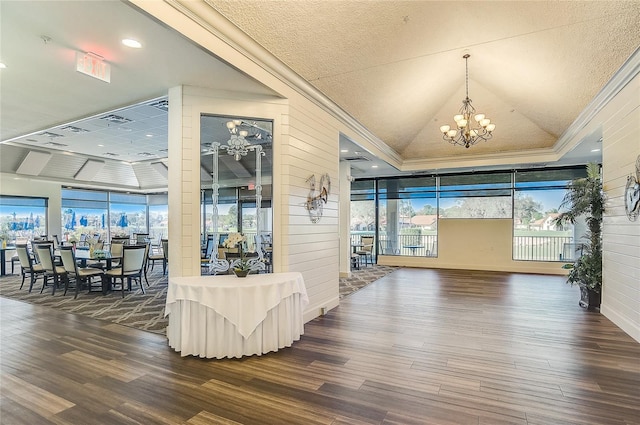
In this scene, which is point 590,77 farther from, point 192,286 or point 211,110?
point 192,286

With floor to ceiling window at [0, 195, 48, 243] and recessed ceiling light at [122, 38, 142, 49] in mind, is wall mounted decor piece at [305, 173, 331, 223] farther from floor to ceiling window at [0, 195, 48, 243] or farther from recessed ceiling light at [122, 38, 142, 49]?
floor to ceiling window at [0, 195, 48, 243]

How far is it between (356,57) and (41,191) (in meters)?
11.9

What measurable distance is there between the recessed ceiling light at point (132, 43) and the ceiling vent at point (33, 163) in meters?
8.39

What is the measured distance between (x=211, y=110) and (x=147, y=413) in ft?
10.8

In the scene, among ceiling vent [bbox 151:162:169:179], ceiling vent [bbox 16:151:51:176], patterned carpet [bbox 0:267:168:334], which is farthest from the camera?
ceiling vent [bbox 151:162:169:179]

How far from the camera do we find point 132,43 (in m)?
3.24

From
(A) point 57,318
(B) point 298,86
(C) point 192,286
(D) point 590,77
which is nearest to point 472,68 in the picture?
(D) point 590,77

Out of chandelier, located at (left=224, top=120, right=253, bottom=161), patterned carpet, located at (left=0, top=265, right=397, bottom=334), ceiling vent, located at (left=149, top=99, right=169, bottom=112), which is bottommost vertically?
patterned carpet, located at (left=0, top=265, right=397, bottom=334)

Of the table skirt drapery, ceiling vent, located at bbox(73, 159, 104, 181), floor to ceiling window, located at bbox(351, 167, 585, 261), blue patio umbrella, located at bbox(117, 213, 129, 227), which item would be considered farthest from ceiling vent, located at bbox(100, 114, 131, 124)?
blue patio umbrella, located at bbox(117, 213, 129, 227)

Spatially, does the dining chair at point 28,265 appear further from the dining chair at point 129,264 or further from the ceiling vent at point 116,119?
the ceiling vent at point 116,119

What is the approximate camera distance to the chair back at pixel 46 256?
21.3 ft

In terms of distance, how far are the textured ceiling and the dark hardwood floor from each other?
3.44 meters

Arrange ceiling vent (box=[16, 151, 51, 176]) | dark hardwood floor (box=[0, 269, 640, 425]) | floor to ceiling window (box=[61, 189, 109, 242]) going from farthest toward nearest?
floor to ceiling window (box=[61, 189, 109, 242]) → ceiling vent (box=[16, 151, 51, 176]) → dark hardwood floor (box=[0, 269, 640, 425])

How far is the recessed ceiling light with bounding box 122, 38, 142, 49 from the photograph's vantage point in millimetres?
3189
